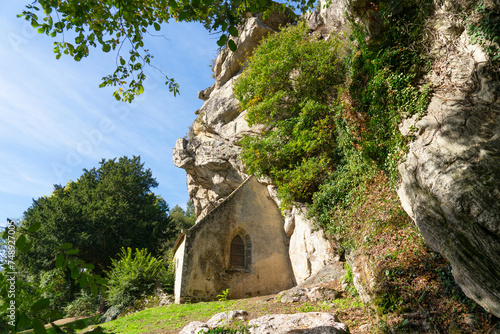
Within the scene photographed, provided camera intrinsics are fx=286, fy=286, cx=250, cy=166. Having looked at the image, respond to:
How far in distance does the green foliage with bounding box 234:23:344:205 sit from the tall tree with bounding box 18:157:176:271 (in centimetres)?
1365

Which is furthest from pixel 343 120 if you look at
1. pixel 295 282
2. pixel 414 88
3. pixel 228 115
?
pixel 228 115

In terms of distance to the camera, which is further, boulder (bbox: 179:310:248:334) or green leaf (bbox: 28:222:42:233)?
boulder (bbox: 179:310:248:334)

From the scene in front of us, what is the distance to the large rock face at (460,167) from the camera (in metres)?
4.27

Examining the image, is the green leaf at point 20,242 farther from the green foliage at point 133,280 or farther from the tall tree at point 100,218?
the tall tree at point 100,218

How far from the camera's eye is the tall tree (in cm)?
2062

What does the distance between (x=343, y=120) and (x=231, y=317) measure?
7567mm

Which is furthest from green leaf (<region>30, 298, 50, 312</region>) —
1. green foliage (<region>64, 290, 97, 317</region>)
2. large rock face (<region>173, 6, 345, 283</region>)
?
green foliage (<region>64, 290, 97, 317</region>)

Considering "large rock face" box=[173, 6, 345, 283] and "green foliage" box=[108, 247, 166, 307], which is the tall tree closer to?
"large rock face" box=[173, 6, 345, 283]

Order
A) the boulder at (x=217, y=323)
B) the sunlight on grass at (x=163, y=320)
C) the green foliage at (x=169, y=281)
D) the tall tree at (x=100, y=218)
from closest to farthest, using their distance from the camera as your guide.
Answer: the boulder at (x=217, y=323)
the sunlight on grass at (x=163, y=320)
the green foliage at (x=169, y=281)
the tall tree at (x=100, y=218)

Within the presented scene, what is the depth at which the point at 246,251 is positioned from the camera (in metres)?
14.9

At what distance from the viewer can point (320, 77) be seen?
45.8 ft

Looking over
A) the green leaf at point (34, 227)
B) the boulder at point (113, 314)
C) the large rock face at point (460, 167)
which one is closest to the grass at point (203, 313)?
the large rock face at point (460, 167)

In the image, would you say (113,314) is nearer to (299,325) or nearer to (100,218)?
(100,218)

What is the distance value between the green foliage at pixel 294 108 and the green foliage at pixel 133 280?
7.27 metres
